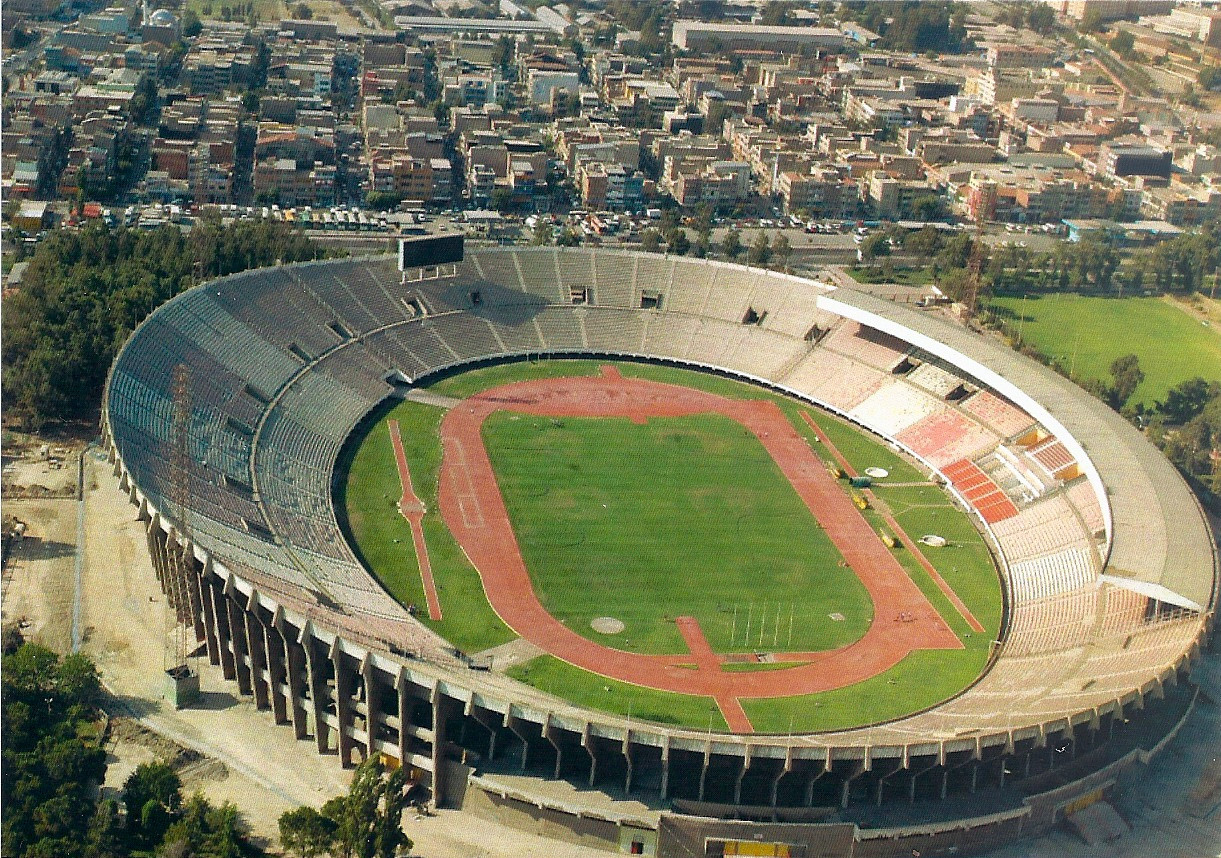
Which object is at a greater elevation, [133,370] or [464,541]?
[133,370]

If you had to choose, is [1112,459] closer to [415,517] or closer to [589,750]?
[589,750]

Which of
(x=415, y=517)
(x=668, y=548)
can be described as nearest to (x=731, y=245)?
(x=668, y=548)

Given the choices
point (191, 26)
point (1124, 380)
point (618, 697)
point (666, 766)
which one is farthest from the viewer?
point (191, 26)

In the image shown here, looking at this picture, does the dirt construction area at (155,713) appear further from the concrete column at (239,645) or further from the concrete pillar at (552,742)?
the concrete pillar at (552,742)

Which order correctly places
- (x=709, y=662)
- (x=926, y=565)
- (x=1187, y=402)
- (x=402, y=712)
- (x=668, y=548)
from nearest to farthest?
(x=402, y=712) → (x=709, y=662) → (x=668, y=548) → (x=926, y=565) → (x=1187, y=402)

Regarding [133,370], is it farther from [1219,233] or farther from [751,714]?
[1219,233]

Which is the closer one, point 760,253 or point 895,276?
point 760,253

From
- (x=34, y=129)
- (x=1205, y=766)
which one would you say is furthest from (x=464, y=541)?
(x=34, y=129)

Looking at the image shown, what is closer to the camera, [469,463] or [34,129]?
[469,463]
